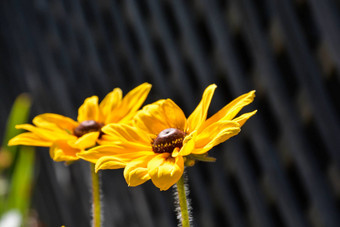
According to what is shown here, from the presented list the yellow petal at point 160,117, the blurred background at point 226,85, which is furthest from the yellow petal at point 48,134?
the blurred background at point 226,85

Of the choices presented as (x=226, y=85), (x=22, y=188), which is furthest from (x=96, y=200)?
(x=226, y=85)

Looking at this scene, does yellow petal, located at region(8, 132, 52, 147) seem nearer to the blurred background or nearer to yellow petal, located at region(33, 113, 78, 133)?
yellow petal, located at region(33, 113, 78, 133)

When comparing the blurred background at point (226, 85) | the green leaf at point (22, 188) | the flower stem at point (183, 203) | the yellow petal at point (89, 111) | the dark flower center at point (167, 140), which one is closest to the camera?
the flower stem at point (183, 203)

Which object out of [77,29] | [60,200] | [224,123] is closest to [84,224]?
[60,200]

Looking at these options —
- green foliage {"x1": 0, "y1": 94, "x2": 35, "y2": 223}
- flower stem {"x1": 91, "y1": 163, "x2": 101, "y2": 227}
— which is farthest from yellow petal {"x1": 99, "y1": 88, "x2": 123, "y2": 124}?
green foliage {"x1": 0, "y1": 94, "x2": 35, "y2": 223}

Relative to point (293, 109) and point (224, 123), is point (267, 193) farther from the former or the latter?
point (224, 123)

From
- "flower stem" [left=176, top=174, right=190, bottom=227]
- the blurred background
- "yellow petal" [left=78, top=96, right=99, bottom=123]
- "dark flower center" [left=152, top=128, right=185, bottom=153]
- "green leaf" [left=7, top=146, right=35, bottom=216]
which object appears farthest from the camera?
"green leaf" [left=7, top=146, right=35, bottom=216]

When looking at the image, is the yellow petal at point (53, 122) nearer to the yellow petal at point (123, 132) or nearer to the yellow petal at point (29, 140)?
the yellow petal at point (29, 140)

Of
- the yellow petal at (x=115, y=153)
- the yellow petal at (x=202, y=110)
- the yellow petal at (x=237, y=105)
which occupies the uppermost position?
the yellow petal at (x=202, y=110)
